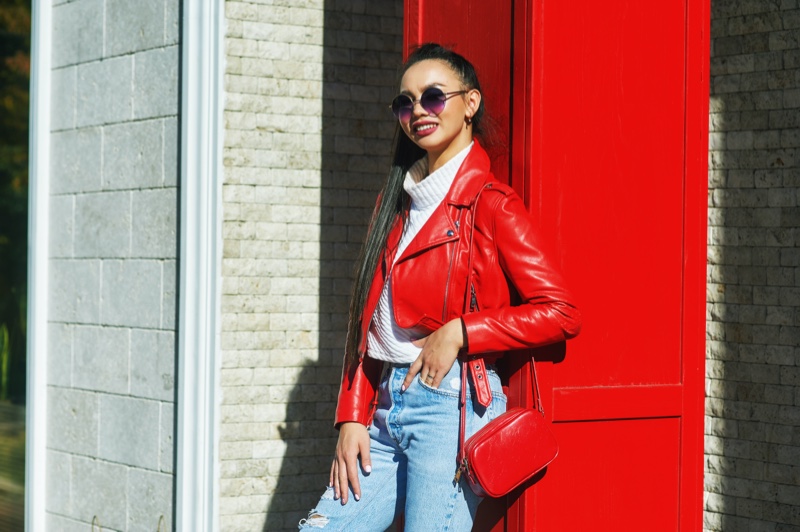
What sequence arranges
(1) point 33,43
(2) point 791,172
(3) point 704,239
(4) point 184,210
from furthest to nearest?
(1) point 33,43 < (4) point 184,210 < (2) point 791,172 < (3) point 704,239

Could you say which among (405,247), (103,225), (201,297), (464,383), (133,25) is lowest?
(464,383)

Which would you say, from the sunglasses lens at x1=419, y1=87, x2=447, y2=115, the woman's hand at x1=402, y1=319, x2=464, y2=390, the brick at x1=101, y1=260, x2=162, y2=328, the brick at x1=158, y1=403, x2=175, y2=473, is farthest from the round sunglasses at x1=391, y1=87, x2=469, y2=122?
the brick at x1=158, y1=403, x2=175, y2=473

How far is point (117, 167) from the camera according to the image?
18.8ft

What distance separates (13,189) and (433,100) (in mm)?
3451

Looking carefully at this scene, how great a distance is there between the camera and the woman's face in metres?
3.69

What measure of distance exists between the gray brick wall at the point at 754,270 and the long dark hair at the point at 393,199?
1688mm

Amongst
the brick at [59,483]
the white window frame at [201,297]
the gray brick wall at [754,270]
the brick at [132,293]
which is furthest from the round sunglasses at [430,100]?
the brick at [59,483]

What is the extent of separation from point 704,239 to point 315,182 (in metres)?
1.99

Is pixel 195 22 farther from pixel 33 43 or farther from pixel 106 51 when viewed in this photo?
pixel 33 43

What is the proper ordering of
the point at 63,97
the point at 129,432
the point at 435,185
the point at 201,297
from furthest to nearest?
the point at 63,97 < the point at 129,432 < the point at 201,297 < the point at 435,185

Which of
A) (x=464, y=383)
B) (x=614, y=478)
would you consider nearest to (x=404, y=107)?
(x=464, y=383)

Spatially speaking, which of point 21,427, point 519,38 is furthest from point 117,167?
point 519,38

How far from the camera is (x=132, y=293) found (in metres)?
5.60

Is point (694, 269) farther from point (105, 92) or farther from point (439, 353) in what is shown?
point (105, 92)
